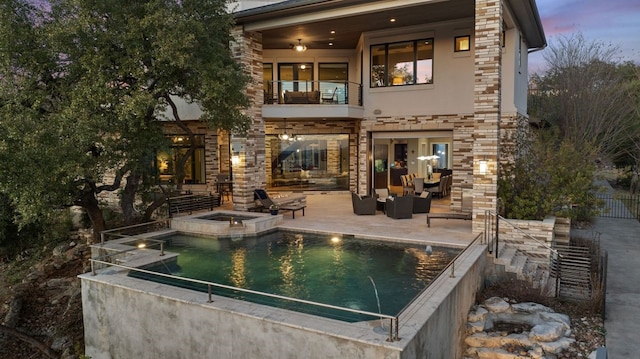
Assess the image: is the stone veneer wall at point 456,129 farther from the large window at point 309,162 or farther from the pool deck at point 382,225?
the large window at point 309,162

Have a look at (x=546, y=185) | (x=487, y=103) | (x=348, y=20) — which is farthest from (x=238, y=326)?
(x=348, y=20)

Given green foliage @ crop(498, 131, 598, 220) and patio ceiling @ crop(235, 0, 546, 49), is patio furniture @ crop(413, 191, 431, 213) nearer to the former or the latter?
green foliage @ crop(498, 131, 598, 220)

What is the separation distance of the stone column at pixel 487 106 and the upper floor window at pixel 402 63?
218 inches

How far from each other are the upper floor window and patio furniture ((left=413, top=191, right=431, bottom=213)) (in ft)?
16.6

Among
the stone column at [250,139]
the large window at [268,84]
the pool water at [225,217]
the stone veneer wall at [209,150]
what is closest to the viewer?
the pool water at [225,217]

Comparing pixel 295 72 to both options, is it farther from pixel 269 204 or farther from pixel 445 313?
pixel 445 313

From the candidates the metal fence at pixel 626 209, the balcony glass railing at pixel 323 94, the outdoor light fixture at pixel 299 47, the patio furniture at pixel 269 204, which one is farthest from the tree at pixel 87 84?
the metal fence at pixel 626 209

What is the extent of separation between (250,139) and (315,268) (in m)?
7.95

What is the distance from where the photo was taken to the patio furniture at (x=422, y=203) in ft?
48.9

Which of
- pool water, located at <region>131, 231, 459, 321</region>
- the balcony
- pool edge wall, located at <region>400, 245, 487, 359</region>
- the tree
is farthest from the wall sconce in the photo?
the balcony

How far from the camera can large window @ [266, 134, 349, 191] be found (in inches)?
830

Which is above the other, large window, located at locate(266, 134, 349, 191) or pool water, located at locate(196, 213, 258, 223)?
large window, located at locate(266, 134, 349, 191)

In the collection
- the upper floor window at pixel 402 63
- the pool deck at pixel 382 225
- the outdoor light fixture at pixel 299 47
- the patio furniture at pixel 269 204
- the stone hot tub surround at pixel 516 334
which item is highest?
the outdoor light fixture at pixel 299 47

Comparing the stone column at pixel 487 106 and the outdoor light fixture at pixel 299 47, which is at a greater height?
the outdoor light fixture at pixel 299 47
